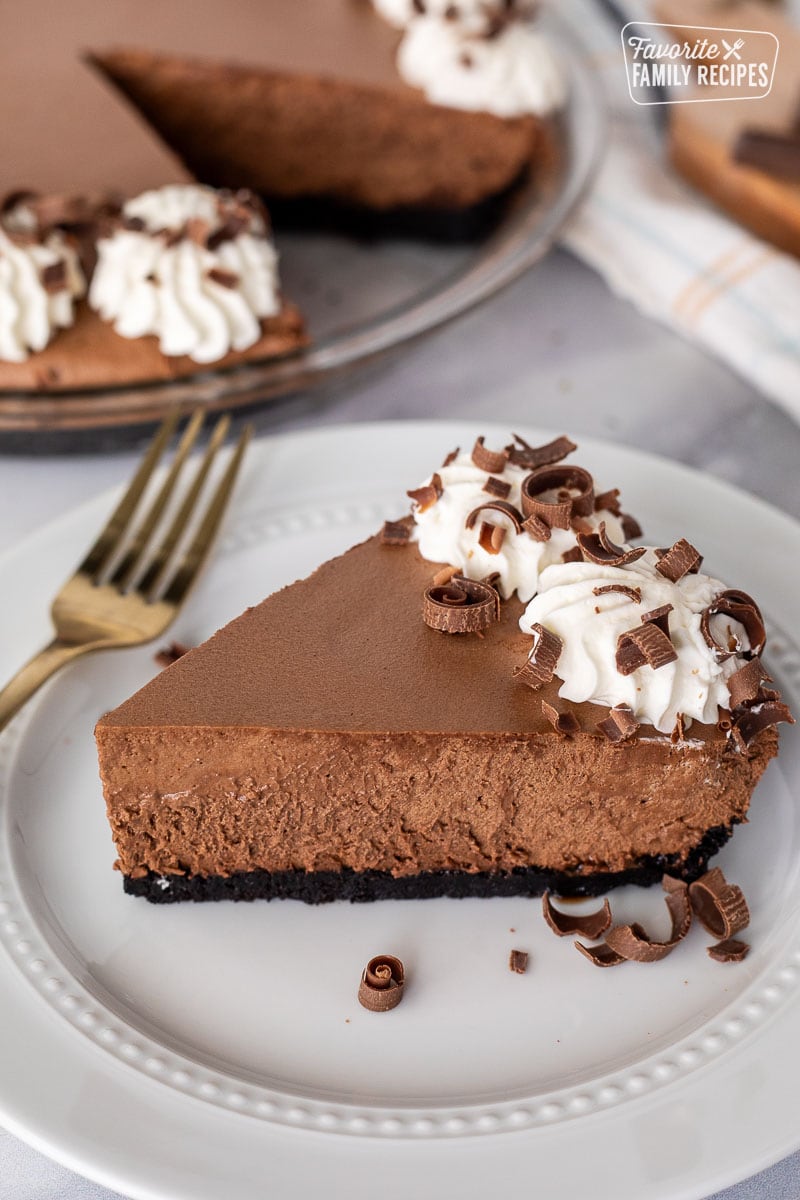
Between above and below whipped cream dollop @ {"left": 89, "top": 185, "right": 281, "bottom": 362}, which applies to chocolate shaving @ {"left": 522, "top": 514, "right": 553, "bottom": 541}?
above

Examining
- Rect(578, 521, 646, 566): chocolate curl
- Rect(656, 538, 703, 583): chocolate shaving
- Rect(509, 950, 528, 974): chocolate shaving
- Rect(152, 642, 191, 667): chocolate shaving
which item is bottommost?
Rect(152, 642, 191, 667): chocolate shaving

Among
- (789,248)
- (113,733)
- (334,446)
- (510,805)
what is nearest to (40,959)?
(113,733)

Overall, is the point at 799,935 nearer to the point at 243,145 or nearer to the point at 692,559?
the point at 692,559

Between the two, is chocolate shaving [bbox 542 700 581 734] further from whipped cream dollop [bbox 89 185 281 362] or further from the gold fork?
whipped cream dollop [bbox 89 185 281 362]

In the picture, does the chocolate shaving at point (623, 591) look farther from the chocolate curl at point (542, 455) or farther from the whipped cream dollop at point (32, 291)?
the whipped cream dollop at point (32, 291)

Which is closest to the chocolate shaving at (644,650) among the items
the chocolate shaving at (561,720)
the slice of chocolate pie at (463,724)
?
the slice of chocolate pie at (463,724)

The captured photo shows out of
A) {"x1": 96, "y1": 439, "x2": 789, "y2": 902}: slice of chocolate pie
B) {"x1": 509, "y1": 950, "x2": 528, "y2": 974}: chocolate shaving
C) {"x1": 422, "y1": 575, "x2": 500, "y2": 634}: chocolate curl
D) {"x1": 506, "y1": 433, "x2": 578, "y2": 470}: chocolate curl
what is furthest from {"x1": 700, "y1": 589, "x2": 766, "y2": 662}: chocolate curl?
{"x1": 509, "y1": 950, "x2": 528, "y2": 974}: chocolate shaving

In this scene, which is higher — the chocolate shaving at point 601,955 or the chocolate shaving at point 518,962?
the chocolate shaving at point 601,955

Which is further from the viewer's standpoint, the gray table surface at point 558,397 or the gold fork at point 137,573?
the gray table surface at point 558,397
